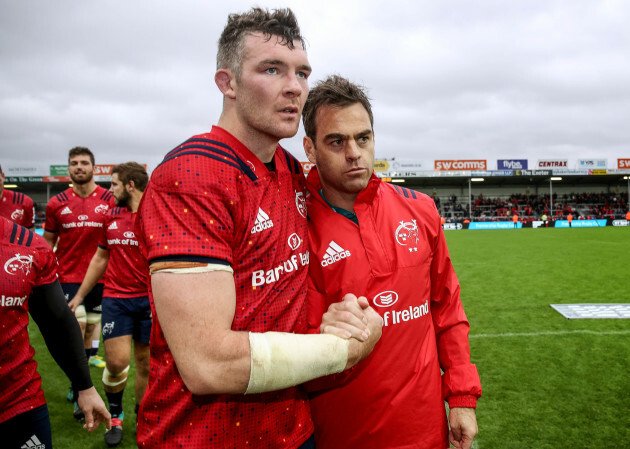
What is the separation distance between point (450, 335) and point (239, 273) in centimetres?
119

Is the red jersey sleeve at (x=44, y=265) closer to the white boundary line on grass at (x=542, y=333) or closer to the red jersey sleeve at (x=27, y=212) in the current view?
the red jersey sleeve at (x=27, y=212)

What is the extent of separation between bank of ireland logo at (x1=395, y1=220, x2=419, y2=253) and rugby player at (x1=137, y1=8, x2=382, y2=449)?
0.52 metres

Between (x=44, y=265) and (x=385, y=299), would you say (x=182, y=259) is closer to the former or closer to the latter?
(x=385, y=299)

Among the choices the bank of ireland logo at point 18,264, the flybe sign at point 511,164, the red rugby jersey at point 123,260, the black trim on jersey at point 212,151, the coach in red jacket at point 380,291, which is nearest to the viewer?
the black trim on jersey at point 212,151

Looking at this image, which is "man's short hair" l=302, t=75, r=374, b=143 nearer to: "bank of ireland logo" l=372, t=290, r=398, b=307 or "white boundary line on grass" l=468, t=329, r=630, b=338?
"bank of ireland logo" l=372, t=290, r=398, b=307

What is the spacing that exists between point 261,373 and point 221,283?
0.96ft

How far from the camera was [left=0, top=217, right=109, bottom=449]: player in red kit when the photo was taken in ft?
6.84

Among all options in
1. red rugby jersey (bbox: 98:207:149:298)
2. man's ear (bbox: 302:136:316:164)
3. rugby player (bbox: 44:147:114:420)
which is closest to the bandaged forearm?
man's ear (bbox: 302:136:316:164)

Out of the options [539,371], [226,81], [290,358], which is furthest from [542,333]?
[226,81]

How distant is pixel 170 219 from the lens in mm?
1248

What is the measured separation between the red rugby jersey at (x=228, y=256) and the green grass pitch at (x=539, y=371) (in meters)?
2.90

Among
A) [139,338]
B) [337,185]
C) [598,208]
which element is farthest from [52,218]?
[598,208]

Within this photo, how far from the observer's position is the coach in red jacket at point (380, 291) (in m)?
1.91

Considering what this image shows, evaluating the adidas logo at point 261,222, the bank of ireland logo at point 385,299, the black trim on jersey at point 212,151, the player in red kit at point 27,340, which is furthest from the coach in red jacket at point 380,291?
the player in red kit at point 27,340
